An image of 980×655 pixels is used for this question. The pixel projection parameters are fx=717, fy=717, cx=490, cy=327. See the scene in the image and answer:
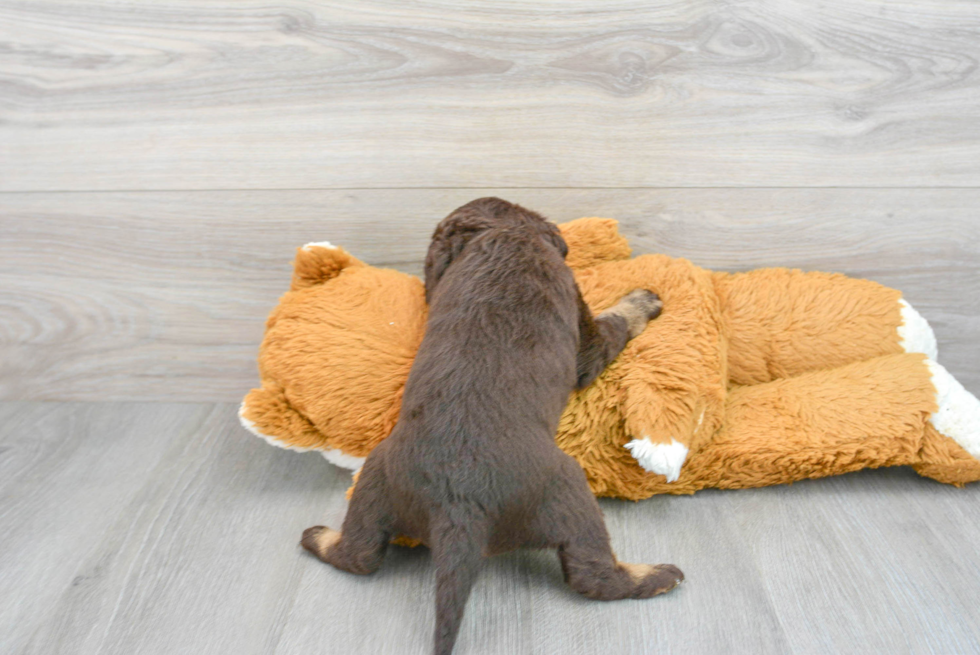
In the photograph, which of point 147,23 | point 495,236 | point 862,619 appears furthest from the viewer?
point 147,23

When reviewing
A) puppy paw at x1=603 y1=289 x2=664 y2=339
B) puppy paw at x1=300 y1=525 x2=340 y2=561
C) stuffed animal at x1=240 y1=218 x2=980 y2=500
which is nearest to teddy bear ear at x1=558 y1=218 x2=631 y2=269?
stuffed animal at x1=240 y1=218 x2=980 y2=500

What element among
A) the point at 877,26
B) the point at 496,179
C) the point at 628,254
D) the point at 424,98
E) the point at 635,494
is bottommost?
the point at 635,494

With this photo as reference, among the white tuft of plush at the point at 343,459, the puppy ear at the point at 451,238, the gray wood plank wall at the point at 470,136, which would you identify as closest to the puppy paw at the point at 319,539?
Result: the white tuft of plush at the point at 343,459

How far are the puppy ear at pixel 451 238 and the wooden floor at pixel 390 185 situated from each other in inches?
10.4

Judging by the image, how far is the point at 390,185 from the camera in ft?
4.80

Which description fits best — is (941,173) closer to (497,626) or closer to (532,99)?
(532,99)

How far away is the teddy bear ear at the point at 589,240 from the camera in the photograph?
4.54 feet

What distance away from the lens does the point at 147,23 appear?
4.58 ft

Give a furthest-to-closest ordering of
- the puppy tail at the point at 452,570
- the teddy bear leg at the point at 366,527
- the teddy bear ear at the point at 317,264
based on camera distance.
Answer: the teddy bear ear at the point at 317,264, the teddy bear leg at the point at 366,527, the puppy tail at the point at 452,570

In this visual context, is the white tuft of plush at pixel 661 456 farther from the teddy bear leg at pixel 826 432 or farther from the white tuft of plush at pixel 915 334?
the white tuft of plush at pixel 915 334

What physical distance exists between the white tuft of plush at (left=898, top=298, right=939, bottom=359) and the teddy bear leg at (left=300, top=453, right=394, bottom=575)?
1.02 m

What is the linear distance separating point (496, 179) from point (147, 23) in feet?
2.43

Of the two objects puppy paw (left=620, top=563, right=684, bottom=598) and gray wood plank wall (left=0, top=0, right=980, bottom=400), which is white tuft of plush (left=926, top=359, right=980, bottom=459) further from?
puppy paw (left=620, top=563, right=684, bottom=598)

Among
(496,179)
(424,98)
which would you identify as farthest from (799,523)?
(424,98)
